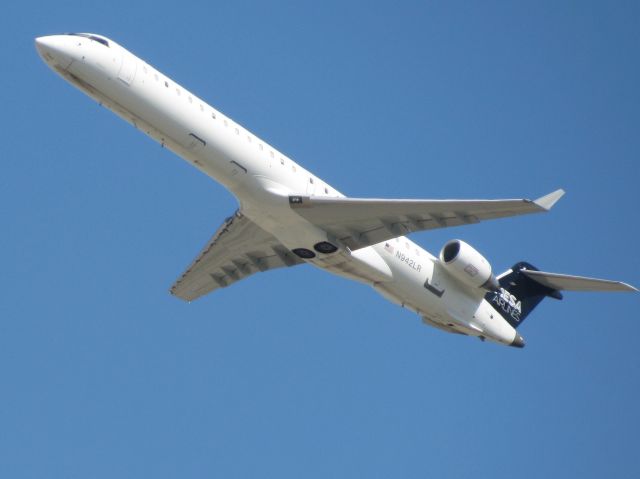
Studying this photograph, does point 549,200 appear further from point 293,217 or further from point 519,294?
point 519,294

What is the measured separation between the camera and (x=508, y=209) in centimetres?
2219

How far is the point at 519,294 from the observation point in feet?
96.1

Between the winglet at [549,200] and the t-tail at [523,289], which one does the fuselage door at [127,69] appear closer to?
the winglet at [549,200]

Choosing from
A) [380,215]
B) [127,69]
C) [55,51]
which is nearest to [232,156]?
[127,69]

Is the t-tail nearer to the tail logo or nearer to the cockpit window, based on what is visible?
the tail logo

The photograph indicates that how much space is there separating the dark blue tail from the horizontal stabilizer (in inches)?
9.7

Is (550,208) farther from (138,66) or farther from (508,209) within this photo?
(138,66)

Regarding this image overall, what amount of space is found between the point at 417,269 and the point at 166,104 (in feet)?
23.6

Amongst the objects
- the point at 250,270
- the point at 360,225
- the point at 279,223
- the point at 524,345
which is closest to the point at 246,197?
the point at 279,223

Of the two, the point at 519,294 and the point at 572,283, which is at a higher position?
the point at 572,283

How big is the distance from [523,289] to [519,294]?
0.61 feet

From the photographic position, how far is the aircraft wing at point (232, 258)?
86.2 ft

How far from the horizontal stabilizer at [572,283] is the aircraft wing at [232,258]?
251 inches

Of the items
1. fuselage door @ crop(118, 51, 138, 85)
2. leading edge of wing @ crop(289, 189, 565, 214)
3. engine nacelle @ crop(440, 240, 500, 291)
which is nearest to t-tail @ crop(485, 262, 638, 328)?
engine nacelle @ crop(440, 240, 500, 291)
